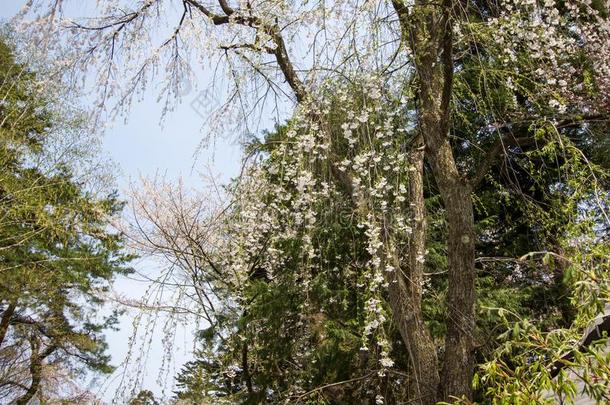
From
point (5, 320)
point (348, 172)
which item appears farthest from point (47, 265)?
point (348, 172)

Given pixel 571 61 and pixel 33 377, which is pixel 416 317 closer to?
pixel 571 61

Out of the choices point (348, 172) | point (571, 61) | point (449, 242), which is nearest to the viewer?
point (449, 242)

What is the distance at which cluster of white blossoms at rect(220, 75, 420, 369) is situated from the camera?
126 inches

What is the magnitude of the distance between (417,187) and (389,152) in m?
0.35

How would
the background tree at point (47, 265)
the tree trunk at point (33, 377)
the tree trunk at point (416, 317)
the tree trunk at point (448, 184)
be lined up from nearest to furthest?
the tree trunk at point (448, 184), the tree trunk at point (416, 317), the background tree at point (47, 265), the tree trunk at point (33, 377)

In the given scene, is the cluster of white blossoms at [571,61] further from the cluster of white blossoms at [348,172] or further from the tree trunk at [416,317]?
the tree trunk at [416,317]

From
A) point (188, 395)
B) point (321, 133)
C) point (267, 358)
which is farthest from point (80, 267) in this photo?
point (321, 133)

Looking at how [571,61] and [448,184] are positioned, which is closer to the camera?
[448,184]

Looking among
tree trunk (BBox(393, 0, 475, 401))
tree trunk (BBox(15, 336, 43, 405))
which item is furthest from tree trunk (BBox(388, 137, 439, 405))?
A: tree trunk (BBox(15, 336, 43, 405))

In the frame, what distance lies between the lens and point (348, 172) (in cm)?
371

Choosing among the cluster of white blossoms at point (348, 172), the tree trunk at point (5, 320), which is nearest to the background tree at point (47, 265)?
the tree trunk at point (5, 320)

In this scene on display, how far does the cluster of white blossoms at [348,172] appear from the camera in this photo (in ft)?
10.5

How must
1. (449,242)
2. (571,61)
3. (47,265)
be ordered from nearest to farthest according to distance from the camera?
(449,242) → (571,61) → (47,265)

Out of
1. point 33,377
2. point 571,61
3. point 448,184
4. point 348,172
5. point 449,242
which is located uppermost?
point 571,61
